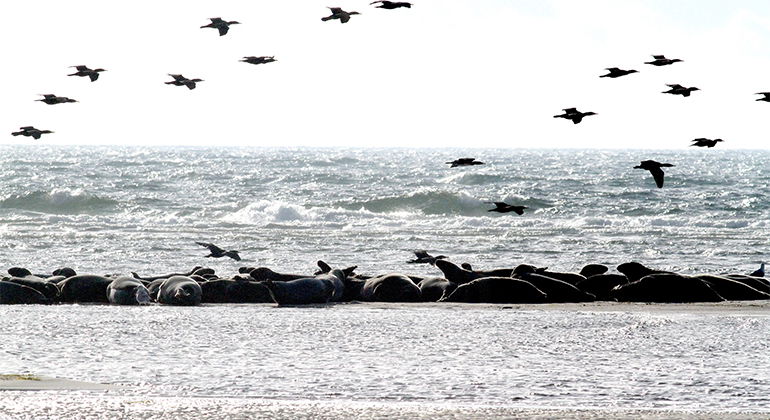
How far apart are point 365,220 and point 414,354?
3507 centimetres

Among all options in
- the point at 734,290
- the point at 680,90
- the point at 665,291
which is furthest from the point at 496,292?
the point at 680,90

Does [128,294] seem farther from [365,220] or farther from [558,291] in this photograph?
[365,220]

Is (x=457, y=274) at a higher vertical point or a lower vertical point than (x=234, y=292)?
higher

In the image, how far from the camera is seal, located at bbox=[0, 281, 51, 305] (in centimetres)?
1757

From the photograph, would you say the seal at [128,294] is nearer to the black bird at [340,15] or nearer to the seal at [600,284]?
the black bird at [340,15]

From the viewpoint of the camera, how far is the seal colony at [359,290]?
702 inches

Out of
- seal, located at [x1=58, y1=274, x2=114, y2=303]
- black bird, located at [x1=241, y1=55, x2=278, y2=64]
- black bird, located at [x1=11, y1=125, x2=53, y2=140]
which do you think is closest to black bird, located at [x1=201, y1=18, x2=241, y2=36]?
black bird, located at [x1=241, y1=55, x2=278, y2=64]

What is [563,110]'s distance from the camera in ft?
51.2

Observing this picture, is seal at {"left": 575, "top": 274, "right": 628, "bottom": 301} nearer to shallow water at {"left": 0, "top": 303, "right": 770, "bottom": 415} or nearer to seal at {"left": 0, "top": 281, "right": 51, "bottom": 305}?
shallow water at {"left": 0, "top": 303, "right": 770, "bottom": 415}

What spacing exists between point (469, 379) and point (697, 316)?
6342 mm

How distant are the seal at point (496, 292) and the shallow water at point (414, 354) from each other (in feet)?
5.88

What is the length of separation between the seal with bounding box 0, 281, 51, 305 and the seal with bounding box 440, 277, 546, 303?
6190 mm

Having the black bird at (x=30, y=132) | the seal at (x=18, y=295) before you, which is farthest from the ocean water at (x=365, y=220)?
the black bird at (x=30, y=132)

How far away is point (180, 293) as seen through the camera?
1755 cm
